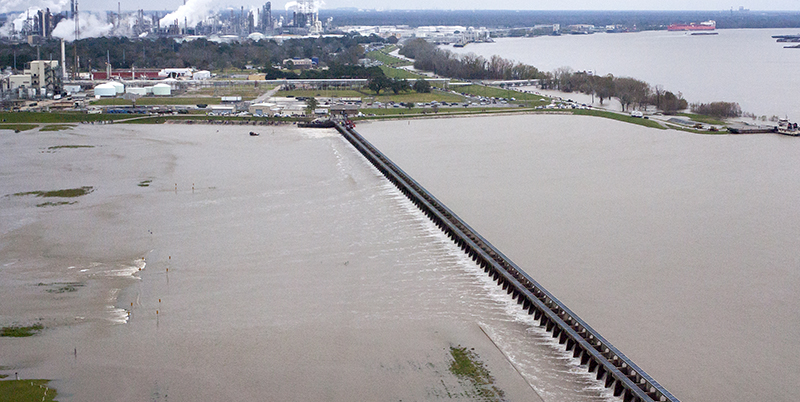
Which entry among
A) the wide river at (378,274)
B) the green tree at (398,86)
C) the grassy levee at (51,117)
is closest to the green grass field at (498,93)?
the green tree at (398,86)

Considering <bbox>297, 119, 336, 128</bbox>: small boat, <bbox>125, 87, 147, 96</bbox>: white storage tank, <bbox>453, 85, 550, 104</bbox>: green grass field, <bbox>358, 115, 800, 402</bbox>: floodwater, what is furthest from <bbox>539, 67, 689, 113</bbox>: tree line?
<bbox>125, 87, 147, 96</bbox>: white storage tank

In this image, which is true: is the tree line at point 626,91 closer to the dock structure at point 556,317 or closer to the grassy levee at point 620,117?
the grassy levee at point 620,117

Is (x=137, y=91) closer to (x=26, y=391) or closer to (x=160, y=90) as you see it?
(x=160, y=90)

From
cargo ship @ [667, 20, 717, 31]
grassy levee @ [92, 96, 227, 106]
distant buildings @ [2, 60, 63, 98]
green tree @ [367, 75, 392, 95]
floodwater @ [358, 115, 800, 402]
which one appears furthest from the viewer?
cargo ship @ [667, 20, 717, 31]

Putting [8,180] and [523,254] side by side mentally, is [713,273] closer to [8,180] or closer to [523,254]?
[523,254]

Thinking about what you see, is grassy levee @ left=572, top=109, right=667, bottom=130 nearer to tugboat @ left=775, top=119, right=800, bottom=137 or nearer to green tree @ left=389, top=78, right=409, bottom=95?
tugboat @ left=775, top=119, right=800, bottom=137

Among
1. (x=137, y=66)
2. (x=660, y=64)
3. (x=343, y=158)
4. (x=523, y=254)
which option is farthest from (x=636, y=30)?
(x=523, y=254)
